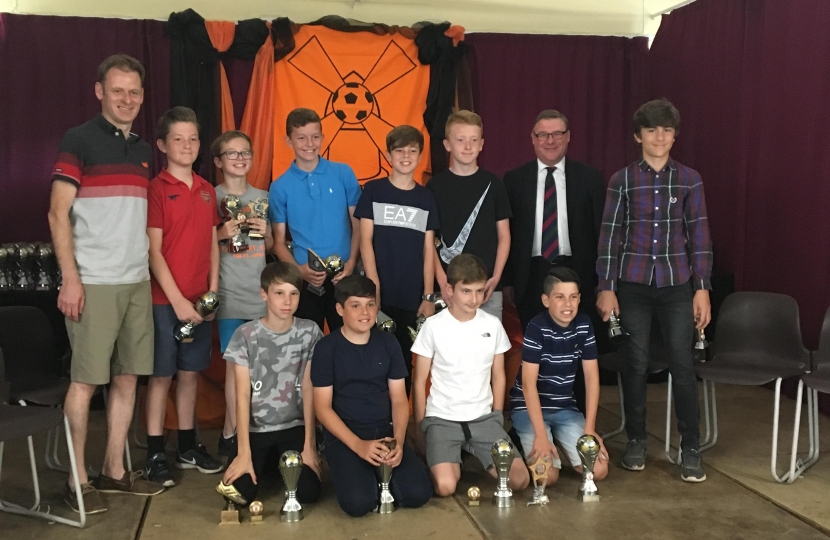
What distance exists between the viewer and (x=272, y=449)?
12.0 ft

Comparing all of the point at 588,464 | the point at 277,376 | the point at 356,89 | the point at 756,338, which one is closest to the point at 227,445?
the point at 277,376

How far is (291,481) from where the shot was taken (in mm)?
3248

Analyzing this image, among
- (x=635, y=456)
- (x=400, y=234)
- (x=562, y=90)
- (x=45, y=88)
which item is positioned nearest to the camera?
(x=635, y=456)

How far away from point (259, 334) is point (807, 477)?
2669 millimetres

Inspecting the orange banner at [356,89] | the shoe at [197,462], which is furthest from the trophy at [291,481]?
the orange banner at [356,89]

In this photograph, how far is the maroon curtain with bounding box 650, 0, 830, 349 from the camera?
5.09 metres

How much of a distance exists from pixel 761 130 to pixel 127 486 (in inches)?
180

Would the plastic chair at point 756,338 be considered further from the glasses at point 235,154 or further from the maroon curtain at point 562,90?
the glasses at point 235,154

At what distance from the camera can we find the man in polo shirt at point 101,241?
131 inches

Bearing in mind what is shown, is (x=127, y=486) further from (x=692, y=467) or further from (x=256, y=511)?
(x=692, y=467)

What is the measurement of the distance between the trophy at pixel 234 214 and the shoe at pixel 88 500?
1.28 meters

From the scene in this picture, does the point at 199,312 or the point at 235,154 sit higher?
the point at 235,154

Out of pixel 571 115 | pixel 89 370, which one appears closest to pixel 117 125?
pixel 89 370

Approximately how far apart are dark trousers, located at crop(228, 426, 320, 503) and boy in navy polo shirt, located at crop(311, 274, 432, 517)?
10 cm
